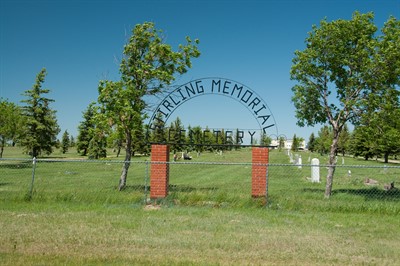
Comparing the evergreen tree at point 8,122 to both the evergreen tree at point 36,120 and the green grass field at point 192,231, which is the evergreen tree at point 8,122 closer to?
the evergreen tree at point 36,120

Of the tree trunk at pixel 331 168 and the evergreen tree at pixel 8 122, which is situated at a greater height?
the evergreen tree at pixel 8 122

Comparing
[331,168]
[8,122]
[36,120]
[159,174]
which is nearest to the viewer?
[159,174]

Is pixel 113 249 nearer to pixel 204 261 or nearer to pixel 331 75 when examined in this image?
pixel 204 261

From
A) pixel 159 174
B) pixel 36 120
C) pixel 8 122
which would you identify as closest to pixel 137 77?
pixel 159 174

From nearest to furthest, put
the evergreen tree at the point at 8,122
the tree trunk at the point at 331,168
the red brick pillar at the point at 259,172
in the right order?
the red brick pillar at the point at 259,172 < the tree trunk at the point at 331,168 < the evergreen tree at the point at 8,122

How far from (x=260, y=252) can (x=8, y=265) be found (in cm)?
360

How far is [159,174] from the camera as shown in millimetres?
11852

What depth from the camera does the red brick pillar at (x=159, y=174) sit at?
1182 centimetres

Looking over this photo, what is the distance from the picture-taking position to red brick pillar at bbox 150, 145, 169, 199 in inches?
465

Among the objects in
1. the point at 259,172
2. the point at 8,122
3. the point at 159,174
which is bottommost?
the point at 159,174

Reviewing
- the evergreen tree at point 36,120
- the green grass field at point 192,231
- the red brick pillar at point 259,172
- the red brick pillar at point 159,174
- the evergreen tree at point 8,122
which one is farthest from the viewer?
the evergreen tree at point 36,120

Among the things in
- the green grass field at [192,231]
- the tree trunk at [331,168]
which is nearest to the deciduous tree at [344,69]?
the tree trunk at [331,168]

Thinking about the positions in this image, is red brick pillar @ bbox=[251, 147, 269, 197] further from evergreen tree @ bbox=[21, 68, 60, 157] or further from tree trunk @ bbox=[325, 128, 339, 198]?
evergreen tree @ bbox=[21, 68, 60, 157]

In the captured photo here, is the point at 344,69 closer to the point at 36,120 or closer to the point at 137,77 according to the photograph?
the point at 137,77
